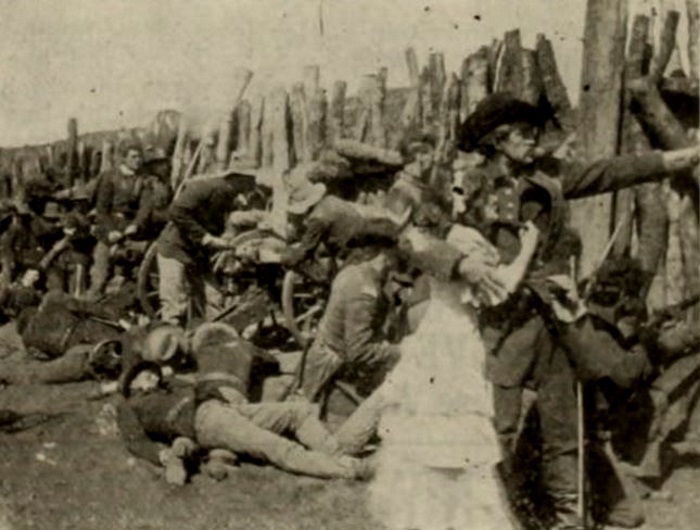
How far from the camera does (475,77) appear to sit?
19.3 ft

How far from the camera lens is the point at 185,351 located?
6.55 m

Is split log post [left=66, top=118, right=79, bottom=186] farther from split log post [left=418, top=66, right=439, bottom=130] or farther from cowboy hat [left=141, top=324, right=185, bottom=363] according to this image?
split log post [left=418, top=66, right=439, bottom=130]

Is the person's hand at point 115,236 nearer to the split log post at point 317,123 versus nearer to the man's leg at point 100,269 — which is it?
the man's leg at point 100,269

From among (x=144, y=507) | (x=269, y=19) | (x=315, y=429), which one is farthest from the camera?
(x=269, y=19)

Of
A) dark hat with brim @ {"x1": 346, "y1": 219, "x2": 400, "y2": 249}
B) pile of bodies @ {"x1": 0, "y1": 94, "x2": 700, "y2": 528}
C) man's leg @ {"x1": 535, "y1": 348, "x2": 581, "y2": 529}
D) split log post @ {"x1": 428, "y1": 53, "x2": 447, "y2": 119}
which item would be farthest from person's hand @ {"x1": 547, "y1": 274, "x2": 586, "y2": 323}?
split log post @ {"x1": 428, "y1": 53, "x2": 447, "y2": 119}

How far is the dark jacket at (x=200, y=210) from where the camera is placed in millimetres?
7914

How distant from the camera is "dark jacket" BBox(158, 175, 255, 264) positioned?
7.91m

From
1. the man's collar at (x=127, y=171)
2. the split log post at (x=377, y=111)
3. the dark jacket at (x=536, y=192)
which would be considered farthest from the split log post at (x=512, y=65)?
the man's collar at (x=127, y=171)

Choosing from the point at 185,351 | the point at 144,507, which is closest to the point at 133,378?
the point at 185,351

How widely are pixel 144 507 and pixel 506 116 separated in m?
2.24

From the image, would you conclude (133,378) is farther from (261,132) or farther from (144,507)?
(261,132)

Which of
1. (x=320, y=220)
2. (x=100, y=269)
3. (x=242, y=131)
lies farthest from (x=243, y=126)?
(x=100, y=269)

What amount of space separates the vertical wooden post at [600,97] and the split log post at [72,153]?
6.81 m

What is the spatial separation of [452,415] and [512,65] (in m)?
2.14
